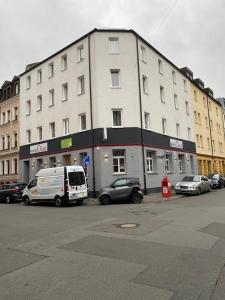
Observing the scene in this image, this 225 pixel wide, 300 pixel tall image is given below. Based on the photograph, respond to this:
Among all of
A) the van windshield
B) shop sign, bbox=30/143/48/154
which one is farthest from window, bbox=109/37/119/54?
the van windshield

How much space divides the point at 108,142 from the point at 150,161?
4.98 metres

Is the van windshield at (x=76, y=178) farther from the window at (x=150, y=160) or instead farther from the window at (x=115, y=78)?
the window at (x=115, y=78)

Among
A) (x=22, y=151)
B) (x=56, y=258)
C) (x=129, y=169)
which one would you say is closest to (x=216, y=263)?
(x=56, y=258)

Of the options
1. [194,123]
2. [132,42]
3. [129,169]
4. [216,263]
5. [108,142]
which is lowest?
[216,263]

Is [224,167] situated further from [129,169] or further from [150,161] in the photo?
[129,169]

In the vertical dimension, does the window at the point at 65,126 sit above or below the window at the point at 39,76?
below

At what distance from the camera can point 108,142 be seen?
25.3 meters

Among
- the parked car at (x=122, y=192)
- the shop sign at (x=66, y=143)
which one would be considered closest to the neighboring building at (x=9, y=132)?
the shop sign at (x=66, y=143)

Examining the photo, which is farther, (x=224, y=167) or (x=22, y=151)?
(x=224, y=167)

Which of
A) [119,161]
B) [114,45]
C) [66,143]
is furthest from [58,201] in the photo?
[114,45]

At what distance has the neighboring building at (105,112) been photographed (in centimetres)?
2567

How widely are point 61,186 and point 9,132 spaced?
21374 millimetres

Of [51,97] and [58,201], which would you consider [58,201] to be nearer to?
[58,201]

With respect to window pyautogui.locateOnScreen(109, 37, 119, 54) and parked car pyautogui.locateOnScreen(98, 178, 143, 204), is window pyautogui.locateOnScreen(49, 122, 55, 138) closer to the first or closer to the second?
window pyautogui.locateOnScreen(109, 37, 119, 54)
